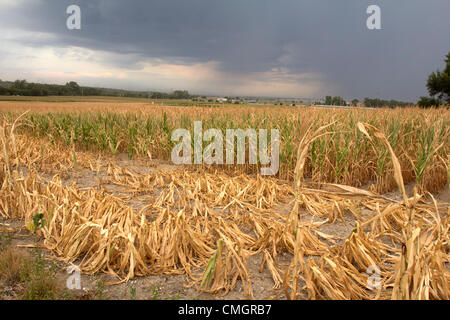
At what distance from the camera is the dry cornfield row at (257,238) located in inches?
68.4

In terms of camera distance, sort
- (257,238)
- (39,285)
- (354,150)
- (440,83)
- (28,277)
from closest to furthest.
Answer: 1. (39,285)
2. (28,277)
3. (257,238)
4. (354,150)
5. (440,83)

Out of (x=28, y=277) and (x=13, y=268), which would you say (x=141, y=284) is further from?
(x=13, y=268)

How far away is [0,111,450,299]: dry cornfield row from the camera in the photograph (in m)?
1.74

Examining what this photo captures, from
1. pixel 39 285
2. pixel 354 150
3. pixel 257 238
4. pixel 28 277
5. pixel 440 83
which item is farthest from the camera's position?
pixel 440 83

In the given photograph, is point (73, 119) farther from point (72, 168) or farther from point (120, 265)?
point (120, 265)

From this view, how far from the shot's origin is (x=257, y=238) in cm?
299

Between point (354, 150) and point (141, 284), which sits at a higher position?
point (354, 150)

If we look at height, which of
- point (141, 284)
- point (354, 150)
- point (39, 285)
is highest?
point (354, 150)

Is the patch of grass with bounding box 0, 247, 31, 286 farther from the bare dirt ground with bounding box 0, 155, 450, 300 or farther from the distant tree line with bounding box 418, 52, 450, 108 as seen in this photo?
the distant tree line with bounding box 418, 52, 450, 108

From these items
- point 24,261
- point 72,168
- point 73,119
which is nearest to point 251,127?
point 72,168

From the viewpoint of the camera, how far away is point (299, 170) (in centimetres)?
144

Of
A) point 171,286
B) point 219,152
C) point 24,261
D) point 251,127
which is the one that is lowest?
point 171,286

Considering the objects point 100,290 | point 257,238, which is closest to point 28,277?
point 100,290
